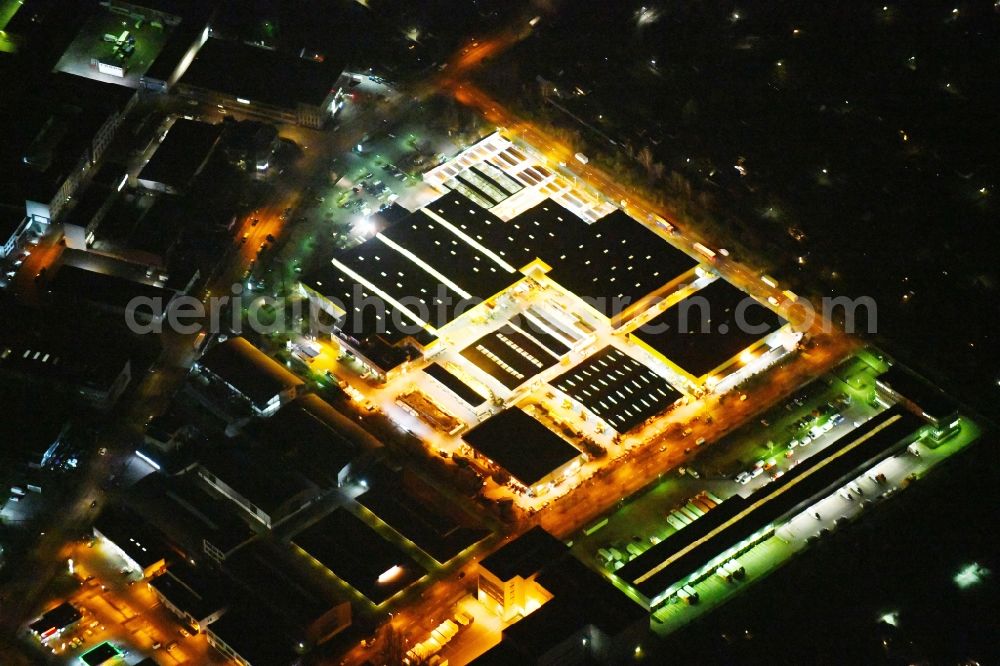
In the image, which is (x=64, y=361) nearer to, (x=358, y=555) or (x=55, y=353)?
(x=55, y=353)

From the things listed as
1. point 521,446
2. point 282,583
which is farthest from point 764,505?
point 282,583

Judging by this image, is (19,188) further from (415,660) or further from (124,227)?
(415,660)

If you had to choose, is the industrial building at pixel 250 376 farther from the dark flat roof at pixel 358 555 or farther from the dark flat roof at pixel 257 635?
the dark flat roof at pixel 257 635

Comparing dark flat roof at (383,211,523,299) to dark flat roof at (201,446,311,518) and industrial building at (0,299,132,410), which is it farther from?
industrial building at (0,299,132,410)

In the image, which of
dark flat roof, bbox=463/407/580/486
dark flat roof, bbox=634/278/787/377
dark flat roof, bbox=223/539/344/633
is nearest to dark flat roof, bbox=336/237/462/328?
dark flat roof, bbox=463/407/580/486

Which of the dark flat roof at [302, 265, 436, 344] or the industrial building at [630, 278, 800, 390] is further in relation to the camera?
the dark flat roof at [302, 265, 436, 344]
